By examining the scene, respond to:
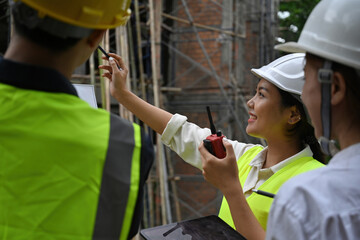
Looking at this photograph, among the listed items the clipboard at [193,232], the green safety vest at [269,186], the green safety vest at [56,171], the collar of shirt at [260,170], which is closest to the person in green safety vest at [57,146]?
the green safety vest at [56,171]

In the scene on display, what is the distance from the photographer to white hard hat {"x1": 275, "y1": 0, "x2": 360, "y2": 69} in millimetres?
1066

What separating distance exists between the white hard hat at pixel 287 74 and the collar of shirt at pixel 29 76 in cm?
112

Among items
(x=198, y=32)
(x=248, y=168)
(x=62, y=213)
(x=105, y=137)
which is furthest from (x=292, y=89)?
(x=198, y=32)

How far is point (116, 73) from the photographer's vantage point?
1.88 metres

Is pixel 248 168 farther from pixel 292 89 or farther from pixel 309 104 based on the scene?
pixel 309 104

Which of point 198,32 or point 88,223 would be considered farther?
point 198,32

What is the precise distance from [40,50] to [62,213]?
16.3 inches

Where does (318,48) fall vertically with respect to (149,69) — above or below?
above

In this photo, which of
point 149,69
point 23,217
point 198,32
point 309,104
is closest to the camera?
point 23,217

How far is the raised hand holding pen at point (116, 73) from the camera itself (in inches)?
72.6

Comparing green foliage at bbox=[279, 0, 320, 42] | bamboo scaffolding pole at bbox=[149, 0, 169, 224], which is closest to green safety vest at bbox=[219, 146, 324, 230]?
bamboo scaffolding pole at bbox=[149, 0, 169, 224]

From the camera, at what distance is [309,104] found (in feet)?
3.67

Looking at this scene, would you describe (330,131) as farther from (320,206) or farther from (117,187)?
(117,187)

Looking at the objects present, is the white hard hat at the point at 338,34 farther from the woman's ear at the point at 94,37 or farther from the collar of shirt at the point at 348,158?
the woman's ear at the point at 94,37
